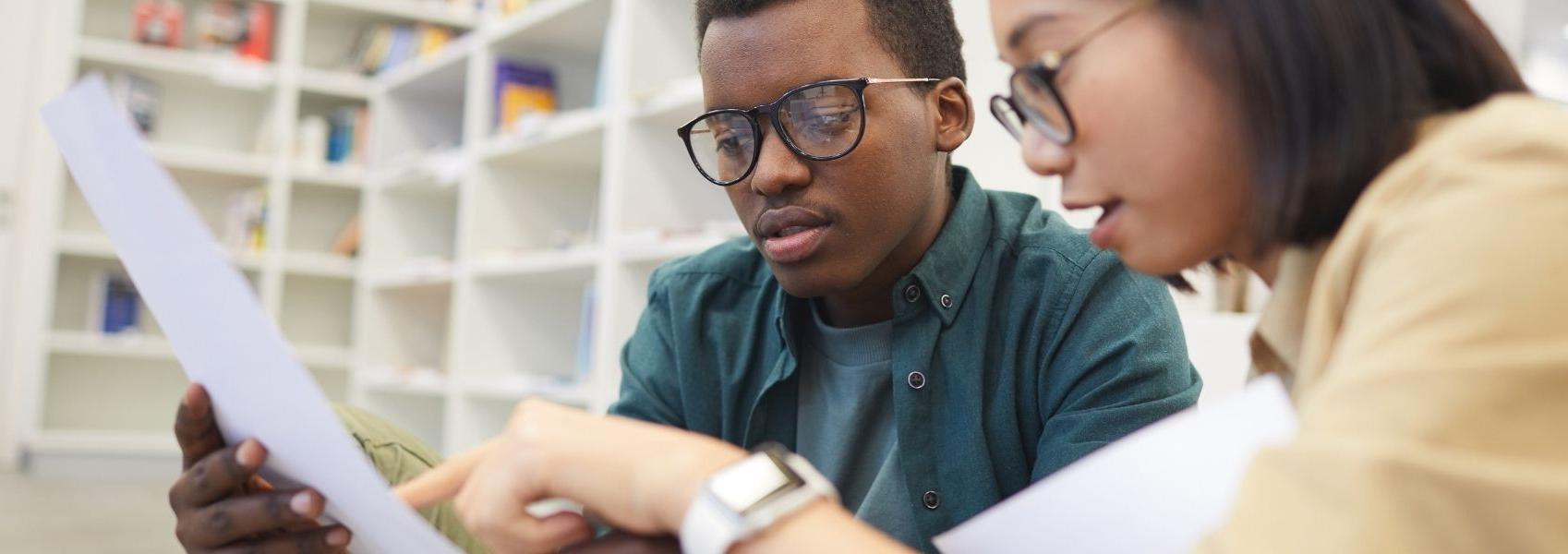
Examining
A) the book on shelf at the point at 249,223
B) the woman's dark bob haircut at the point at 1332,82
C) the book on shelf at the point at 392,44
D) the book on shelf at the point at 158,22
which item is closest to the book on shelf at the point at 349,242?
the book on shelf at the point at 249,223

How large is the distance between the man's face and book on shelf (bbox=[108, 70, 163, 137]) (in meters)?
4.19

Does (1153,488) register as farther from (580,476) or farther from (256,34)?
(256,34)

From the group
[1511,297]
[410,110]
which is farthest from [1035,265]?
[410,110]

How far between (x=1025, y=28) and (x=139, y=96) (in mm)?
4755

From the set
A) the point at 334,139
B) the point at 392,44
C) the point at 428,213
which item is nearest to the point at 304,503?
the point at 428,213

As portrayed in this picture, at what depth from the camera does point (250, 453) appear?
760mm

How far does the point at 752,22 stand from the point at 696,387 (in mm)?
374

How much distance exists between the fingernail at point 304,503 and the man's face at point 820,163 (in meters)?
0.48

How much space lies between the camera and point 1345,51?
20.4 inches

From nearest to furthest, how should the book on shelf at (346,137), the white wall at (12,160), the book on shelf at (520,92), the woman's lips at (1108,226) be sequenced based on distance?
the woman's lips at (1108,226) → the book on shelf at (520,92) → the white wall at (12,160) → the book on shelf at (346,137)

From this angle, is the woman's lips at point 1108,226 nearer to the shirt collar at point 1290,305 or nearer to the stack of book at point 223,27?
the shirt collar at point 1290,305

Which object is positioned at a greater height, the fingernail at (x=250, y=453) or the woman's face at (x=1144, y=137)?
the woman's face at (x=1144, y=137)

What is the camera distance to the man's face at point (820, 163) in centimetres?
107

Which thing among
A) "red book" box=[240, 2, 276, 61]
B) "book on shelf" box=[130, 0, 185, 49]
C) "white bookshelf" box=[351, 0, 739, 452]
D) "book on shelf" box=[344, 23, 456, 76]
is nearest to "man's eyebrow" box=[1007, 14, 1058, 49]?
"white bookshelf" box=[351, 0, 739, 452]
